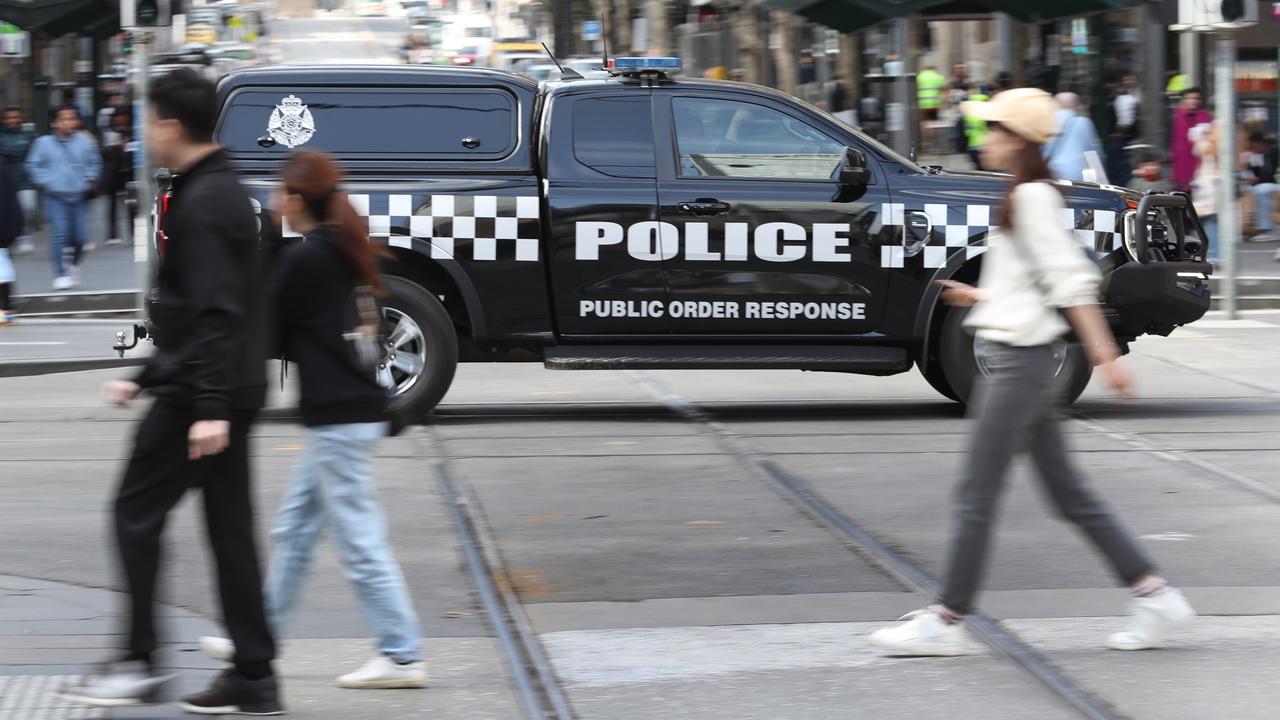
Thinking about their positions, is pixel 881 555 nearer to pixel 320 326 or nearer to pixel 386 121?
pixel 320 326

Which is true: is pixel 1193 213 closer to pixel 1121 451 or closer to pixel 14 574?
pixel 1121 451

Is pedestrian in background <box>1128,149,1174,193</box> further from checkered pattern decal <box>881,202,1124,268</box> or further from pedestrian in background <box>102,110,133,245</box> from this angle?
pedestrian in background <box>102,110,133,245</box>

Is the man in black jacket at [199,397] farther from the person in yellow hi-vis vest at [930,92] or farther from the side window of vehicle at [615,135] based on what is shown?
the person in yellow hi-vis vest at [930,92]

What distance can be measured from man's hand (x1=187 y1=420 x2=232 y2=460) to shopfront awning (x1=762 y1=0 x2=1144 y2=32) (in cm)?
1903

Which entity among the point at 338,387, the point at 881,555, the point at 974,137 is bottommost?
the point at 881,555

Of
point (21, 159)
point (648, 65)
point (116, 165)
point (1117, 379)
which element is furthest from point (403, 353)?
point (21, 159)

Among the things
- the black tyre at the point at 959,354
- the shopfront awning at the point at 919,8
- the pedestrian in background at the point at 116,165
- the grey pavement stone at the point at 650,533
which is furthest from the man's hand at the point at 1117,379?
the shopfront awning at the point at 919,8

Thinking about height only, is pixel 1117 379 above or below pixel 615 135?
below

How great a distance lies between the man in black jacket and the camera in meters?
4.50

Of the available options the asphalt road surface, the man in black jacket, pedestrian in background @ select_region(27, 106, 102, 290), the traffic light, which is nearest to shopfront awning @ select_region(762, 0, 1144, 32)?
pedestrian in background @ select_region(27, 106, 102, 290)

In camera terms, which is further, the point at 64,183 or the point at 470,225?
the point at 64,183

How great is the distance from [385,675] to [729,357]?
5.25 metres

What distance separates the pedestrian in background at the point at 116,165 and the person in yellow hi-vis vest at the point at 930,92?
42.7 feet

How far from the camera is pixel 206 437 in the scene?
14.7 ft
